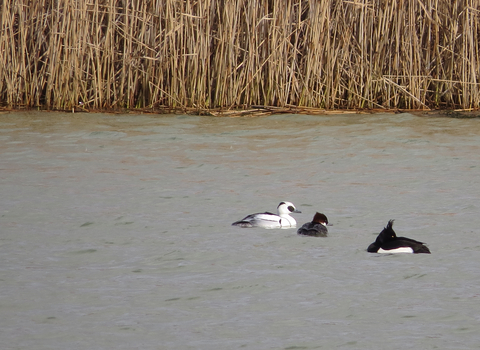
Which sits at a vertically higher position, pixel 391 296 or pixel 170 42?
pixel 170 42

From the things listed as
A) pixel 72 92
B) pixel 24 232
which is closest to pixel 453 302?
pixel 24 232

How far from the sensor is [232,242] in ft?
16.4

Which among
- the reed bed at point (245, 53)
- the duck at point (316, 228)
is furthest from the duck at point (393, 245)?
the reed bed at point (245, 53)

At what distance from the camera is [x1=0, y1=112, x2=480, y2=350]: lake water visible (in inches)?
145

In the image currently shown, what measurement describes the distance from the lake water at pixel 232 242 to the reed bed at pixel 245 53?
117 cm

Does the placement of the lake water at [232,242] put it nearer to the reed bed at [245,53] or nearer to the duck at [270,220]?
the duck at [270,220]

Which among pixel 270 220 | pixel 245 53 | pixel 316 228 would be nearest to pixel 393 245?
pixel 316 228

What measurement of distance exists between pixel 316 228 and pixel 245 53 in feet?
17.0

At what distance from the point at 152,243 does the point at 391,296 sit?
5.00 feet

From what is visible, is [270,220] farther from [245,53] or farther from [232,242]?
[245,53]

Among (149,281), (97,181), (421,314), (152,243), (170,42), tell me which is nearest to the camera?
(421,314)

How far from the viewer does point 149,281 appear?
4.29 meters

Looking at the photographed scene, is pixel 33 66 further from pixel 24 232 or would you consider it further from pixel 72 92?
pixel 24 232

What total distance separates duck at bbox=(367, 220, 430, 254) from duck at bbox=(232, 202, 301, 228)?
763 mm
